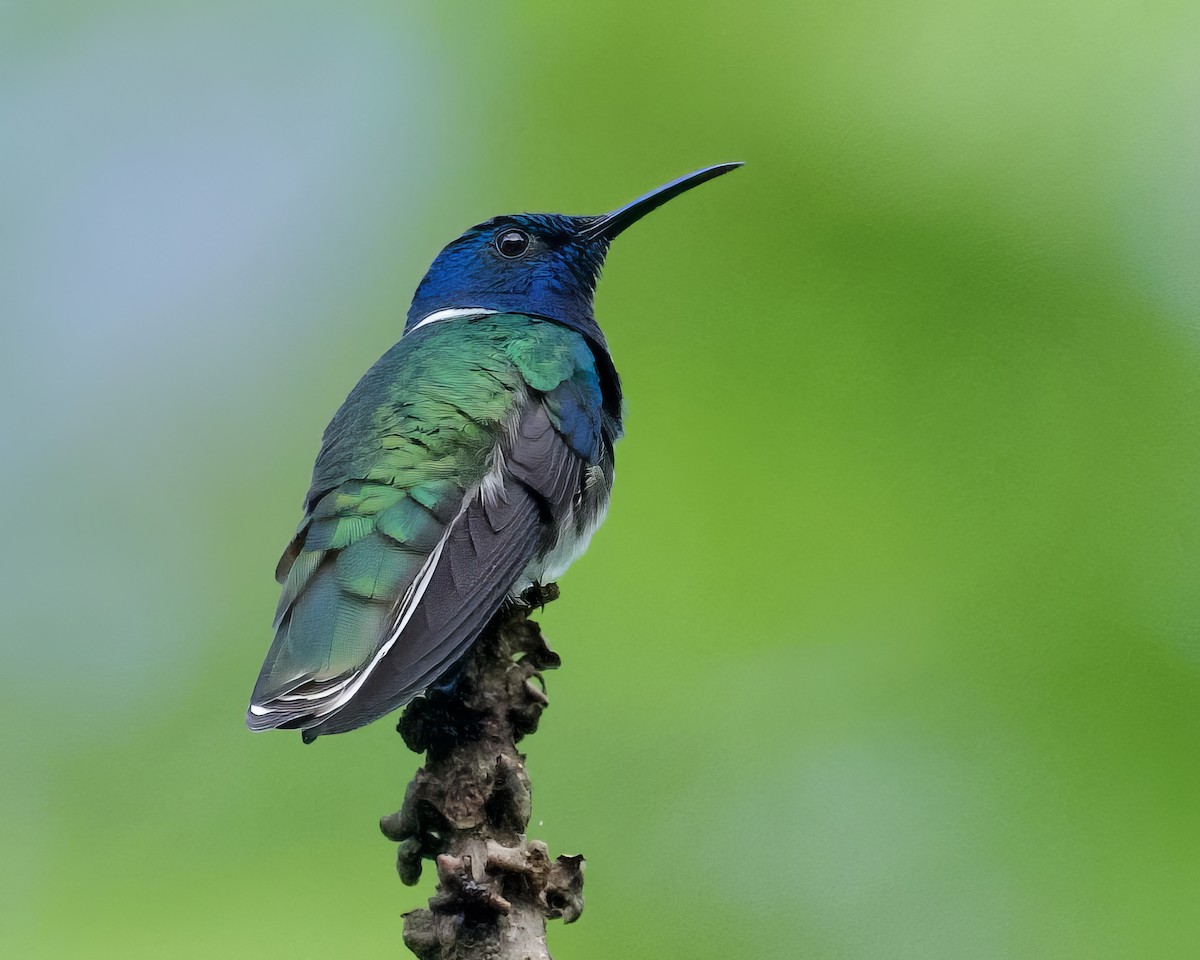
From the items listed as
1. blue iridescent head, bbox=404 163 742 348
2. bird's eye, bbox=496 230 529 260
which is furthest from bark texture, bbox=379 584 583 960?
bird's eye, bbox=496 230 529 260

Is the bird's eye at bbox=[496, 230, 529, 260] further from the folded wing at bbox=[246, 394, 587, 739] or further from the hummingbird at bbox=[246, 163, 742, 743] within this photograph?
the folded wing at bbox=[246, 394, 587, 739]

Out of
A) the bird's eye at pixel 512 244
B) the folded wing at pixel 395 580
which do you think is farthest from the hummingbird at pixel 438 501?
the bird's eye at pixel 512 244

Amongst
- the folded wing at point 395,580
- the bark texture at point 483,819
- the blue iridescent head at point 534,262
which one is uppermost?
the blue iridescent head at point 534,262

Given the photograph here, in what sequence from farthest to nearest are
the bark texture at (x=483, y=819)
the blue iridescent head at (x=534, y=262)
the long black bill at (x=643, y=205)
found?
the blue iridescent head at (x=534, y=262) < the long black bill at (x=643, y=205) < the bark texture at (x=483, y=819)

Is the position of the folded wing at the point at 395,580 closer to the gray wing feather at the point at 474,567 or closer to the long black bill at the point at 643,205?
the gray wing feather at the point at 474,567

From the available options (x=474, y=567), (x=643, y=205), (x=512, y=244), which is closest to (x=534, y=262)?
(x=512, y=244)

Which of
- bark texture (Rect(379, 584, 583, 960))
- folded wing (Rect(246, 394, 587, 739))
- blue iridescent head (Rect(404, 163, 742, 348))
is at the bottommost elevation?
bark texture (Rect(379, 584, 583, 960))

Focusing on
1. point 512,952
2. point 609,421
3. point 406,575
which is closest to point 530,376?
point 609,421
